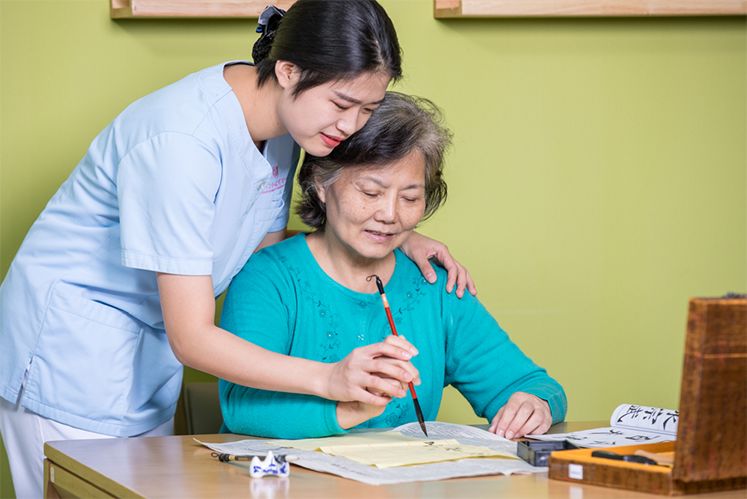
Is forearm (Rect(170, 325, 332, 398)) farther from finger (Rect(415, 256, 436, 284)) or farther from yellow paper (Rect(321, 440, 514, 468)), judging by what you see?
finger (Rect(415, 256, 436, 284))

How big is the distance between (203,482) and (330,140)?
0.60 m

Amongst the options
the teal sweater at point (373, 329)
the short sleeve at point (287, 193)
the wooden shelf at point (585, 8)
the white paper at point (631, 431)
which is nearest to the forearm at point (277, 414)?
the teal sweater at point (373, 329)

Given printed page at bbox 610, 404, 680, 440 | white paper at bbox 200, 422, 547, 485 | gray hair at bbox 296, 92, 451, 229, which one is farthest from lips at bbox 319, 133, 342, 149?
printed page at bbox 610, 404, 680, 440

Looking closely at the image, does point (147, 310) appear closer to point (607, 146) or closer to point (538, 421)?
point (538, 421)

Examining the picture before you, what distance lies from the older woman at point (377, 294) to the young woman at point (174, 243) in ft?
0.28

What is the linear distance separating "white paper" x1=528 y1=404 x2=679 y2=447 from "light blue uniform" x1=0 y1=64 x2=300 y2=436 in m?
0.61

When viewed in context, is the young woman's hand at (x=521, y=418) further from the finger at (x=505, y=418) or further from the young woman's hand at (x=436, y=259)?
the young woman's hand at (x=436, y=259)

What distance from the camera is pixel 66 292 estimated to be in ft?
→ 5.67

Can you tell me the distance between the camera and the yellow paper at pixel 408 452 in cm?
138

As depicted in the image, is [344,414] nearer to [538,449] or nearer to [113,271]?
[538,449]

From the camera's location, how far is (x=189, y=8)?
2.36m

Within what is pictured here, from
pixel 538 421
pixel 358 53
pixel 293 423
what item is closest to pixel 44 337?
pixel 293 423

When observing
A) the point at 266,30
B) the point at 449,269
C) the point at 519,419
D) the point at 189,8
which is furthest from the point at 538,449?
the point at 189,8

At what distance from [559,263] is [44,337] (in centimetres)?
129
